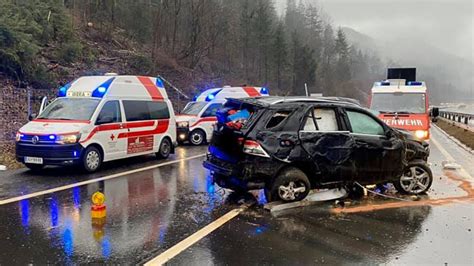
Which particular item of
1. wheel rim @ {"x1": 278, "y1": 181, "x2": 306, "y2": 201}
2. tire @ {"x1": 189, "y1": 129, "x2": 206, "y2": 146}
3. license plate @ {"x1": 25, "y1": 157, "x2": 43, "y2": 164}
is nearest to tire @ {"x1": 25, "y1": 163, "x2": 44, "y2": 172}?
license plate @ {"x1": 25, "y1": 157, "x2": 43, "y2": 164}

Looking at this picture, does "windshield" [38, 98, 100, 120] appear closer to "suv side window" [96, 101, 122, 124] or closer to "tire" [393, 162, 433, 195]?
"suv side window" [96, 101, 122, 124]

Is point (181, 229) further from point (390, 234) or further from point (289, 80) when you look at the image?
point (289, 80)

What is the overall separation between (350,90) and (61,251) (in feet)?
280

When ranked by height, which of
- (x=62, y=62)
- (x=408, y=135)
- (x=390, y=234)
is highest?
(x=62, y=62)

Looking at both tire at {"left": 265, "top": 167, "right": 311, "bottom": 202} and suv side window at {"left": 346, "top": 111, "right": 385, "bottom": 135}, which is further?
suv side window at {"left": 346, "top": 111, "right": 385, "bottom": 135}

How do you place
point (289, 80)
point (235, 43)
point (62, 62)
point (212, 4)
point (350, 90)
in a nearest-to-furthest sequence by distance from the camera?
point (62, 62) < point (212, 4) < point (235, 43) < point (289, 80) < point (350, 90)

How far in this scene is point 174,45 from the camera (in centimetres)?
4188

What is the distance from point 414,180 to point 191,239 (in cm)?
485

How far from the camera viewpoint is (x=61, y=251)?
493 centimetres

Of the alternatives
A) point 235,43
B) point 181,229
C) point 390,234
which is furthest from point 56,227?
point 235,43

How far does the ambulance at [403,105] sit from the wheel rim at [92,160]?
8457 mm

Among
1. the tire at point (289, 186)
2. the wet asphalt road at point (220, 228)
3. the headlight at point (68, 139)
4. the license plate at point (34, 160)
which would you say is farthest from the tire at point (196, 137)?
the tire at point (289, 186)

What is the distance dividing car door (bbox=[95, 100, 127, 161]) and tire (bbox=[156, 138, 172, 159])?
165 cm

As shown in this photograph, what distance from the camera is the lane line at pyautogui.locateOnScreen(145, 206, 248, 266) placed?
15.5 feet
